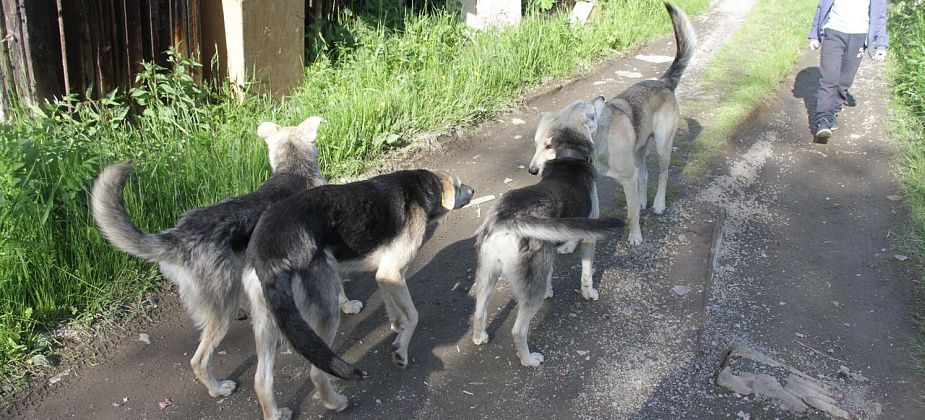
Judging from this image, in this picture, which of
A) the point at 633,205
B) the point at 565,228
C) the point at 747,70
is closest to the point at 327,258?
the point at 565,228

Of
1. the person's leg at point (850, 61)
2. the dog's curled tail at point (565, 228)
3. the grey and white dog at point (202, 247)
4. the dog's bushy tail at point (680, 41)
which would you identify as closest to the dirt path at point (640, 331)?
the grey and white dog at point (202, 247)

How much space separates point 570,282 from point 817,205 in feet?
10.3

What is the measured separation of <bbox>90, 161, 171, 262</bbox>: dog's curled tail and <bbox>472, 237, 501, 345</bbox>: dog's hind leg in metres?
1.90

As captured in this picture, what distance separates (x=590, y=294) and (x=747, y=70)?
6865 millimetres

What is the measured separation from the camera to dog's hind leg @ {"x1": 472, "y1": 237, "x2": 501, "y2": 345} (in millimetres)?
4223

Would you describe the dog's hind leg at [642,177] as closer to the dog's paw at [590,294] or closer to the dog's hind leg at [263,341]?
the dog's paw at [590,294]

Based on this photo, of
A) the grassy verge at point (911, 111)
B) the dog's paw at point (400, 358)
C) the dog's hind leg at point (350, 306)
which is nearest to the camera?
the dog's paw at point (400, 358)

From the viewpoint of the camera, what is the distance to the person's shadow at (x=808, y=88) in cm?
923

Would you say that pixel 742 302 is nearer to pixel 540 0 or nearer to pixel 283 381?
pixel 283 381

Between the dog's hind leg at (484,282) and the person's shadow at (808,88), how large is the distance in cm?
628

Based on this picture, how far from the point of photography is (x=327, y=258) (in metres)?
3.85

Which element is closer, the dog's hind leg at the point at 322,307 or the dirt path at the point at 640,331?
the dog's hind leg at the point at 322,307

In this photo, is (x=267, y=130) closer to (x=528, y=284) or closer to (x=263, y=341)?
(x=263, y=341)

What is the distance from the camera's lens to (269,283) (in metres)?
3.40
